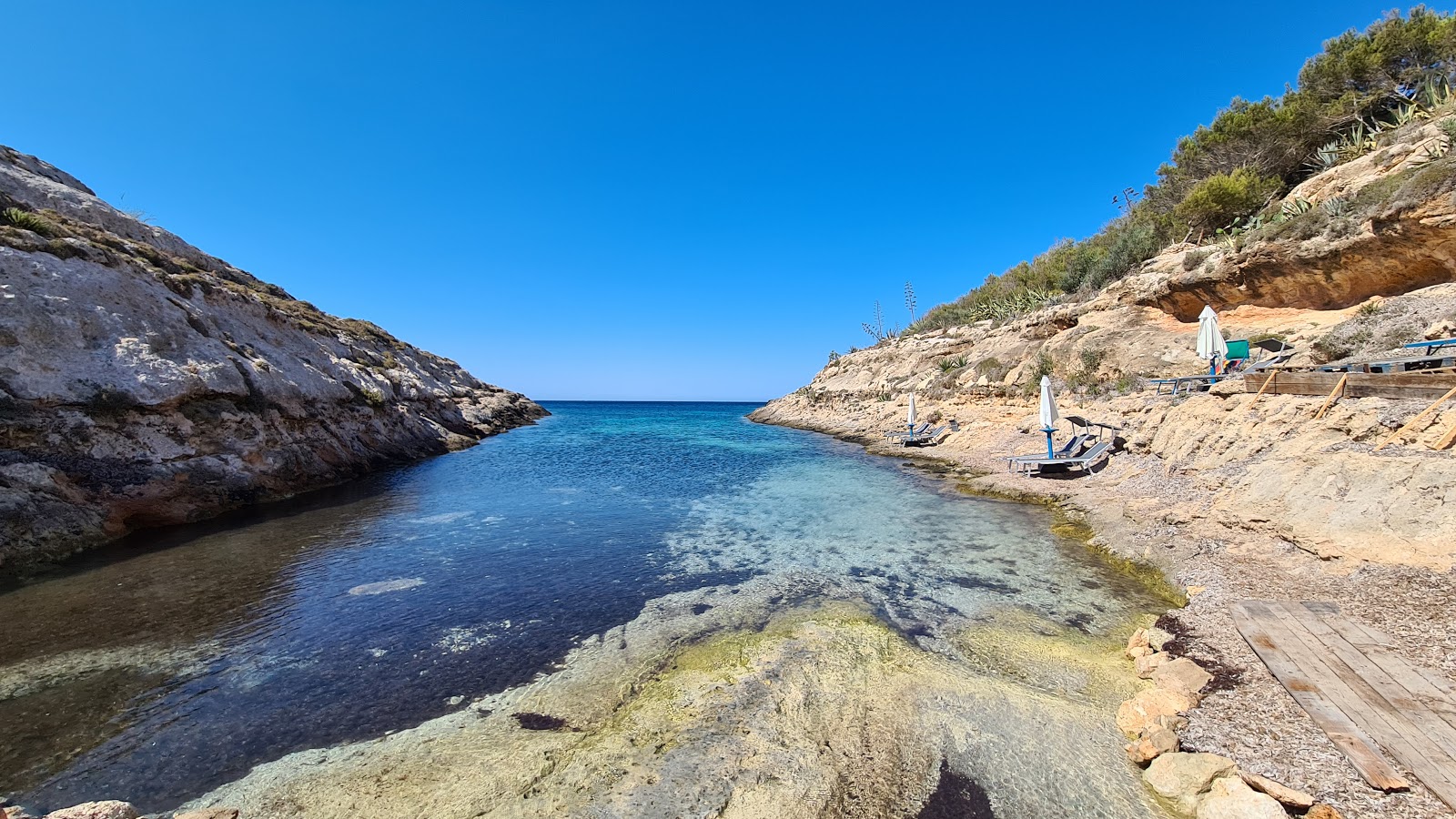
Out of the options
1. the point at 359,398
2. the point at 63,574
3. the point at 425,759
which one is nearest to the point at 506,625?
the point at 425,759

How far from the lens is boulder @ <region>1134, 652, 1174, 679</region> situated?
5527 mm

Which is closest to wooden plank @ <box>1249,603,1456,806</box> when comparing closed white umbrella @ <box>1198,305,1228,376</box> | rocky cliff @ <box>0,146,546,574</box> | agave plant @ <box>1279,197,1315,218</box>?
closed white umbrella @ <box>1198,305,1228,376</box>

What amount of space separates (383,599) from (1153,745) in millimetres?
10390

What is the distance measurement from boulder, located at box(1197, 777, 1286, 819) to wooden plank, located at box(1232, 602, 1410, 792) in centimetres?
78

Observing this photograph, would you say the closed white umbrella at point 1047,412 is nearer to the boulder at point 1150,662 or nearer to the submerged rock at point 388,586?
the boulder at point 1150,662

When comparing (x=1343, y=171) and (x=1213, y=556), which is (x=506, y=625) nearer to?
(x=1213, y=556)

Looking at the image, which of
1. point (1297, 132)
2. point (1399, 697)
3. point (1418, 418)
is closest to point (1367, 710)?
point (1399, 697)

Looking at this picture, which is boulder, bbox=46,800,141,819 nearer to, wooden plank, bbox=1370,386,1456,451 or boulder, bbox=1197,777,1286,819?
boulder, bbox=1197,777,1286,819

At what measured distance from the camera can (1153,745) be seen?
13.8 feet

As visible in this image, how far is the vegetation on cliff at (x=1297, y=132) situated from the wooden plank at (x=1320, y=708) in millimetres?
20301

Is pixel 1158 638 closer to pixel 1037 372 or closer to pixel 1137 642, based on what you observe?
pixel 1137 642

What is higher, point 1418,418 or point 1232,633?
point 1418,418

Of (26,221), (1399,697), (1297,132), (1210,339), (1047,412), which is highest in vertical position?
(1297,132)

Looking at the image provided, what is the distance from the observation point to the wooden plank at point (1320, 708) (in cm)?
353
